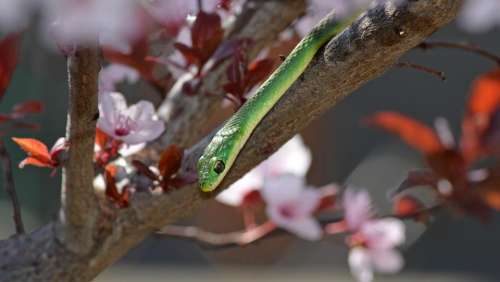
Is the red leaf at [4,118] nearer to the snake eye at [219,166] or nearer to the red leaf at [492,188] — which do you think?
the snake eye at [219,166]

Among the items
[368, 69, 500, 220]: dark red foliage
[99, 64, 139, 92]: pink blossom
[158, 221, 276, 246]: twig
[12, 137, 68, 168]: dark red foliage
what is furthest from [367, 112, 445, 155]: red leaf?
[12, 137, 68, 168]: dark red foliage

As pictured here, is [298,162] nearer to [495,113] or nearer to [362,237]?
[362,237]

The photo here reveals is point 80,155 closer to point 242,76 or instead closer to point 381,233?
→ point 242,76

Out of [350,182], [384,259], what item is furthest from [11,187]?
[350,182]

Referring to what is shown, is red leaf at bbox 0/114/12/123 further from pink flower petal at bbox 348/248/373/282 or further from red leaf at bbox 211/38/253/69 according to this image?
pink flower petal at bbox 348/248/373/282

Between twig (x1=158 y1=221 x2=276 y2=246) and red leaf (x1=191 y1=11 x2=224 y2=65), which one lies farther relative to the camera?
twig (x1=158 y1=221 x2=276 y2=246)
